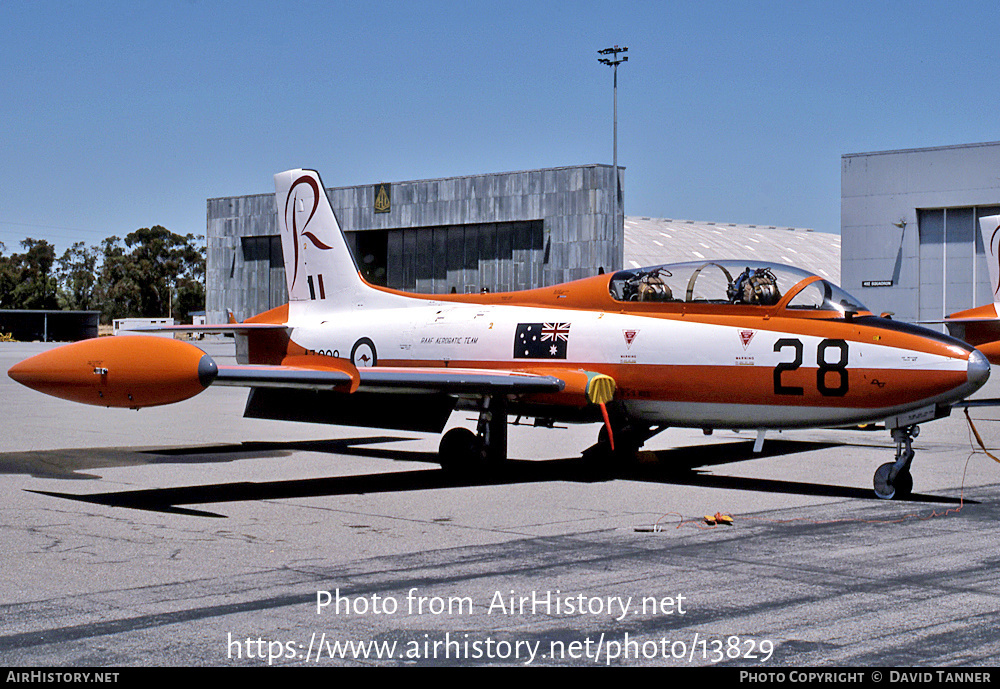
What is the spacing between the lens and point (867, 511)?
35.1 ft

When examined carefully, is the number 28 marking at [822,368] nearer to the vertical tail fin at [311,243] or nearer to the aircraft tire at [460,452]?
the aircraft tire at [460,452]

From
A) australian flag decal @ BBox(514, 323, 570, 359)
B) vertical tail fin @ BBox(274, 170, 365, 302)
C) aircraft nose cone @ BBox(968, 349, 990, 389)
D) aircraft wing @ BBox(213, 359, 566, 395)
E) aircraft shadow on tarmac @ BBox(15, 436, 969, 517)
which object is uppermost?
vertical tail fin @ BBox(274, 170, 365, 302)

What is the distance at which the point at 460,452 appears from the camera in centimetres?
1388

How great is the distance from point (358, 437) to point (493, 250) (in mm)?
40182

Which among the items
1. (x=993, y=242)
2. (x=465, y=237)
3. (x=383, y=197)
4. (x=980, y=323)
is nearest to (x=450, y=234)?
(x=465, y=237)

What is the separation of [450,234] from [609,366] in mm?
47748

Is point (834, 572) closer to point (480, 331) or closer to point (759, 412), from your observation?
point (759, 412)

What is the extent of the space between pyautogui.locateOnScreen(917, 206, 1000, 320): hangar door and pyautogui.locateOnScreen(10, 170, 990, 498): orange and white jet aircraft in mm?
38284

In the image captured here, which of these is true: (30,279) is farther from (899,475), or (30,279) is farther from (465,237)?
(899,475)

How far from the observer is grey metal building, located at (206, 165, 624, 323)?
5434 centimetres

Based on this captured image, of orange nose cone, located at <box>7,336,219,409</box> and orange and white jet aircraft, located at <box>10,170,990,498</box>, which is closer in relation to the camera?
orange nose cone, located at <box>7,336,219,409</box>

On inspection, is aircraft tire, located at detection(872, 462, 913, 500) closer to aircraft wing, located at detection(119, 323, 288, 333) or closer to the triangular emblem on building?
aircraft wing, located at detection(119, 323, 288, 333)

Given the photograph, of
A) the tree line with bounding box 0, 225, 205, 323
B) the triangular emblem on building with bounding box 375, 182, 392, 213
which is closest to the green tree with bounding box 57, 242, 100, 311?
the tree line with bounding box 0, 225, 205, 323

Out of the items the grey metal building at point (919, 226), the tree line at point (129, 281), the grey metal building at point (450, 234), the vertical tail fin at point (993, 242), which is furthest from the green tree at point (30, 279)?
the vertical tail fin at point (993, 242)
